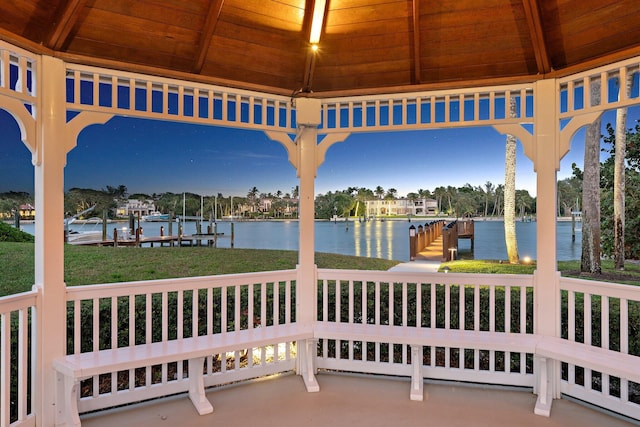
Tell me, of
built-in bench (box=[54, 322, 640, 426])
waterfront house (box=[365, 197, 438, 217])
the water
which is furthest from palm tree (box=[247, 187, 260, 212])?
built-in bench (box=[54, 322, 640, 426])

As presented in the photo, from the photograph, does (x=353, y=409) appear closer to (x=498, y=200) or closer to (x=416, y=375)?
(x=416, y=375)

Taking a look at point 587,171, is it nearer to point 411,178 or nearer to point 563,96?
point 563,96

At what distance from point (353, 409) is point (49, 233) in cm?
278

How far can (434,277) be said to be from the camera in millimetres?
3965

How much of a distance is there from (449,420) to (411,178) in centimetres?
1348

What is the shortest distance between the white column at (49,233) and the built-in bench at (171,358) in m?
0.11

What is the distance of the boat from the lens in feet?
59.1

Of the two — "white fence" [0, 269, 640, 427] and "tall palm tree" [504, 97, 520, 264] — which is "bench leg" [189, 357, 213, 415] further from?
"tall palm tree" [504, 97, 520, 264]

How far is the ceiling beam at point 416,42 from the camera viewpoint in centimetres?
342

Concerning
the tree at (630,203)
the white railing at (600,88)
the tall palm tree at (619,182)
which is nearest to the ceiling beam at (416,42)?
the white railing at (600,88)

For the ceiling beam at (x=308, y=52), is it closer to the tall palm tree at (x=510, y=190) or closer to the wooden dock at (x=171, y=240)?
the tall palm tree at (x=510, y=190)

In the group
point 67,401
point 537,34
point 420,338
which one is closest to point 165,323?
point 67,401

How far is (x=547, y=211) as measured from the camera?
11.9 feet

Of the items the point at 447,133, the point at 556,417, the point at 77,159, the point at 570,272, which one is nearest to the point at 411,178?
the point at 447,133
